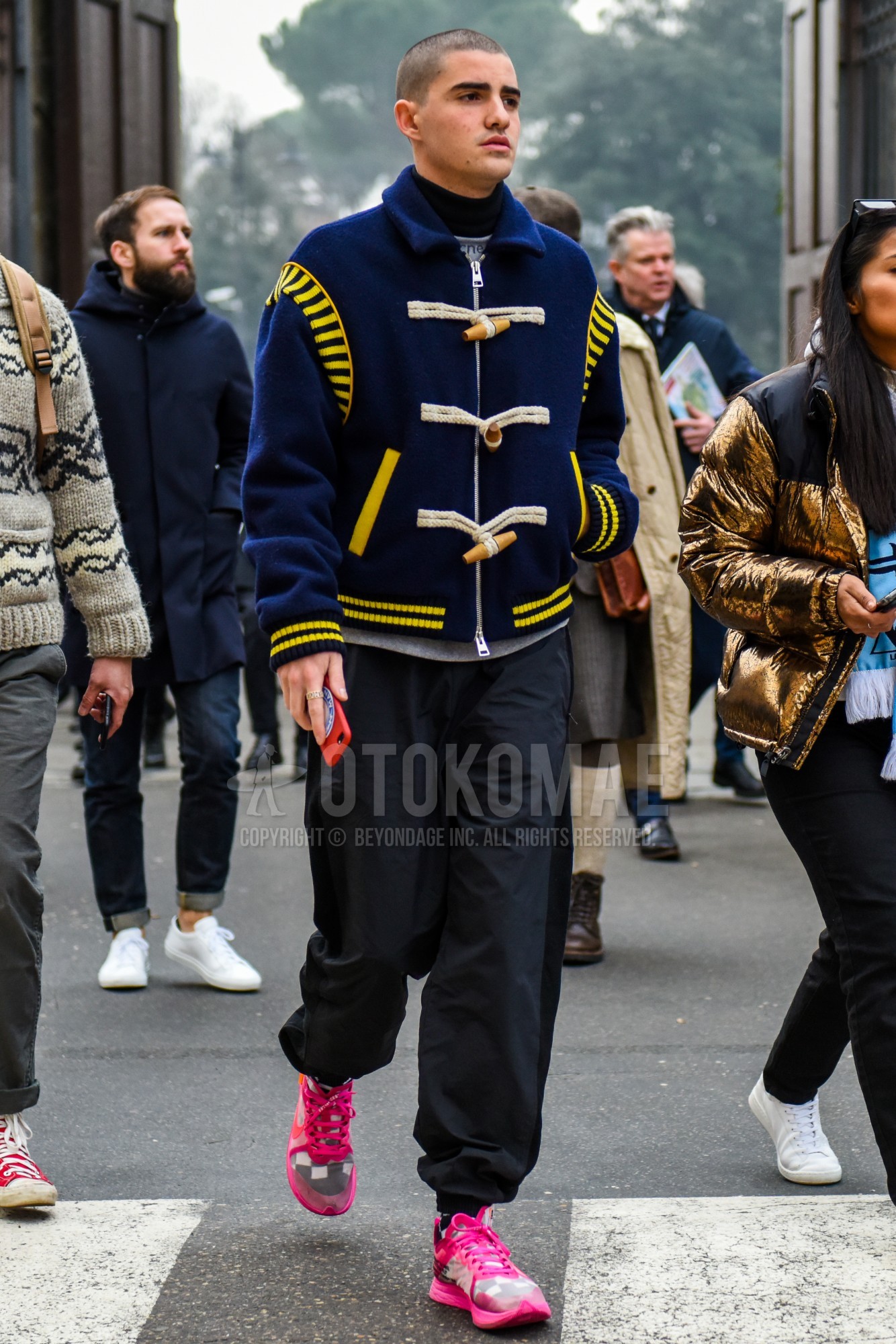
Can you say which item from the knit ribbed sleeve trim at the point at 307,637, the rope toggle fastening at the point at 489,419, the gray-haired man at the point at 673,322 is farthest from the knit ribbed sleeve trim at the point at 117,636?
the gray-haired man at the point at 673,322

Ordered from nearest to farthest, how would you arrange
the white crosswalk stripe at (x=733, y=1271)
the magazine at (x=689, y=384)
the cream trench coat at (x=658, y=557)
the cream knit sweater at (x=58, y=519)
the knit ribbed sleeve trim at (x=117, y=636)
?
the white crosswalk stripe at (x=733, y=1271)
the cream knit sweater at (x=58, y=519)
the knit ribbed sleeve trim at (x=117, y=636)
the cream trench coat at (x=658, y=557)
the magazine at (x=689, y=384)

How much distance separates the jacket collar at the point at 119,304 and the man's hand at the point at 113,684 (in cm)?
170

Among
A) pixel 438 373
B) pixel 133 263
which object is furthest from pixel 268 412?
pixel 133 263

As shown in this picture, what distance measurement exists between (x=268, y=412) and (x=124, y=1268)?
1454mm

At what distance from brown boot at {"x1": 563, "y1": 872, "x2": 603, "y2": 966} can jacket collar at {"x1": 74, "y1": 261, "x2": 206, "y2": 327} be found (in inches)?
79.0

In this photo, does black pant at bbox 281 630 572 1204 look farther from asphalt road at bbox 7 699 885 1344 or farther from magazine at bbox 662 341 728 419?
magazine at bbox 662 341 728 419

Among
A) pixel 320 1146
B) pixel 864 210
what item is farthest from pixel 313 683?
pixel 864 210

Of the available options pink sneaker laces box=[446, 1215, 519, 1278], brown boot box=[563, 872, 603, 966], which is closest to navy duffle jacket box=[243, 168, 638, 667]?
pink sneaker laces box=[446, 1215, 519, 1278]

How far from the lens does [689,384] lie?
22.6 ft

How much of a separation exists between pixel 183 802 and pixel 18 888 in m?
1.83

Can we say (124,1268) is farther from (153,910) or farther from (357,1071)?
(153,910)

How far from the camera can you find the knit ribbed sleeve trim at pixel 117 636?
12.5 feet

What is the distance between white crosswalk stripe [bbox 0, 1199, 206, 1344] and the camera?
2.89 meters

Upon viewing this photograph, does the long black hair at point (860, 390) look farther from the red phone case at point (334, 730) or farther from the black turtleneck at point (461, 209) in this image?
the red phone case at point (334, 730)
